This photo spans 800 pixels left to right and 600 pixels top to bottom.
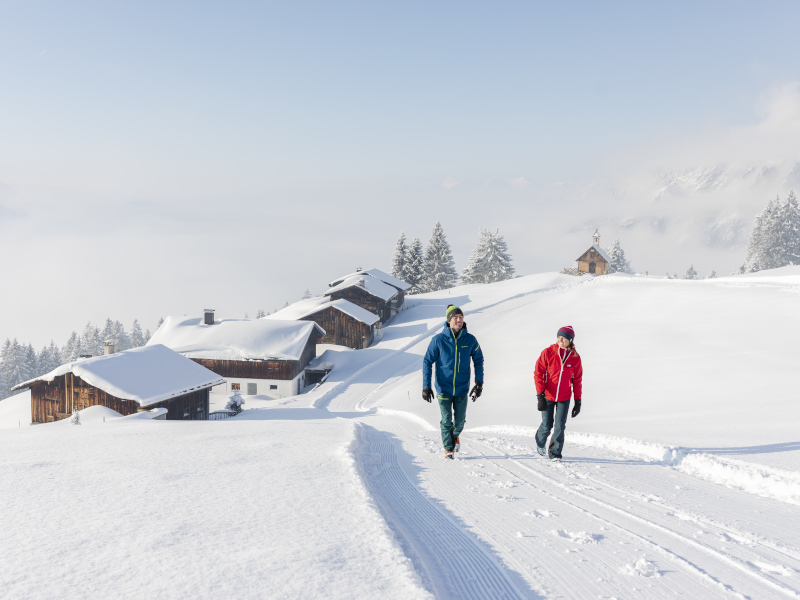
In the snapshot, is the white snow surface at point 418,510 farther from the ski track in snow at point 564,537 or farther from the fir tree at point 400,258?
the fir tree at point 400,258

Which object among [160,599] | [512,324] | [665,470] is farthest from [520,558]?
[512,324]

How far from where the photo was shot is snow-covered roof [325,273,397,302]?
55594mm

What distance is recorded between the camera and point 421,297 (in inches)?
2766

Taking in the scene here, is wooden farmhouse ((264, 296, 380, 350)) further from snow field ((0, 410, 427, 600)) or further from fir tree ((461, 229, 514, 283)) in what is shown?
snow field ((0, 410, 427, 600))

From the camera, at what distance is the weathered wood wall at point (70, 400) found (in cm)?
2191

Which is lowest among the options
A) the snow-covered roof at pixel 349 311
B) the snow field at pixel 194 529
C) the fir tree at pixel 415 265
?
the snow field at pixel 194 529

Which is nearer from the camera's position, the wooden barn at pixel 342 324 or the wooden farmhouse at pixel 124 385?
the wooden farmhouse at pixel 124 385

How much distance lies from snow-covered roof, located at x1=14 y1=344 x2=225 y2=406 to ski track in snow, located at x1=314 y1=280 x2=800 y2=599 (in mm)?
18690

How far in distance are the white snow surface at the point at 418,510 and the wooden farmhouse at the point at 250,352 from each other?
29.7 metres

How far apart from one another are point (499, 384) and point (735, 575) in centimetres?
1814

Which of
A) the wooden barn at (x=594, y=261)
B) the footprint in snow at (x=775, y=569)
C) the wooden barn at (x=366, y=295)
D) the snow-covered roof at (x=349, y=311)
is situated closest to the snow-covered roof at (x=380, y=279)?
the wooden barn at (x=366, y=295)

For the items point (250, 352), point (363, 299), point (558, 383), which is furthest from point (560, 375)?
point (363, 299)

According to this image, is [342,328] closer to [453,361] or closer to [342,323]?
[342,323]

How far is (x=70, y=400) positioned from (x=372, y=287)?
122 feet
